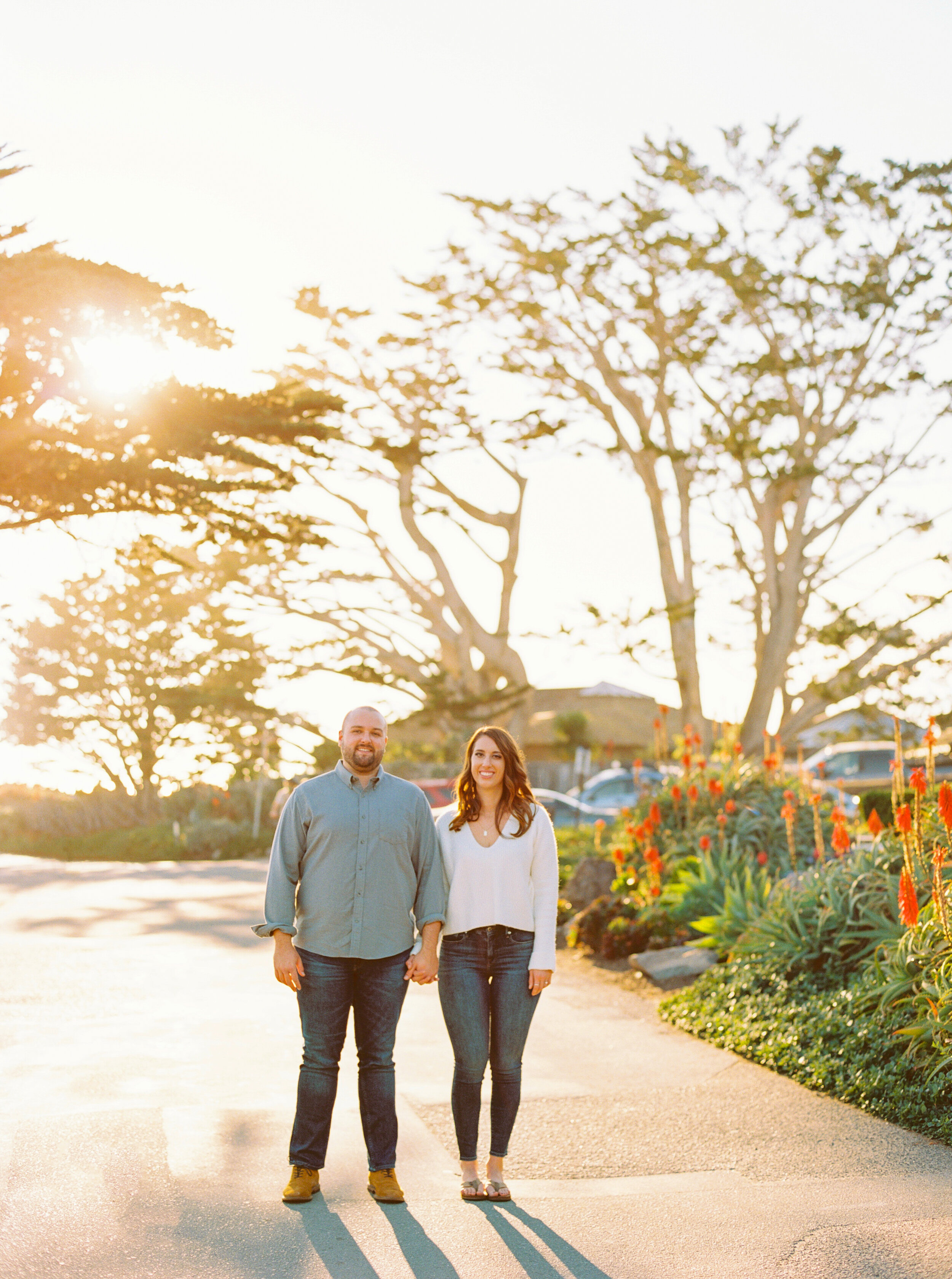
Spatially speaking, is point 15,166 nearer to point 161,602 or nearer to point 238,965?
point 238,965

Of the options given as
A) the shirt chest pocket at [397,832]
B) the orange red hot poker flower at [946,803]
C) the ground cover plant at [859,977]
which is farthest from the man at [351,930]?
the orange red hot poker flower at [946,803]

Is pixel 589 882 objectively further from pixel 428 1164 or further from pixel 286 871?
pixel 286 871

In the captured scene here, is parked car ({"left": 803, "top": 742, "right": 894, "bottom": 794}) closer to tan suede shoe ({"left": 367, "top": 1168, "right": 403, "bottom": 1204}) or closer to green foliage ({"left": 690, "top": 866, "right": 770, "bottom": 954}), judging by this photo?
green foliage ({"left": 690, "top": 866, "right": 770, "bottom": 954})

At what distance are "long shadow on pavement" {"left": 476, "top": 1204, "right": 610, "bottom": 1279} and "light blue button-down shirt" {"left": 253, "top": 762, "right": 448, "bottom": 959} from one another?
101 centimetres

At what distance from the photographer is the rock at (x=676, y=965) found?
10.3 m

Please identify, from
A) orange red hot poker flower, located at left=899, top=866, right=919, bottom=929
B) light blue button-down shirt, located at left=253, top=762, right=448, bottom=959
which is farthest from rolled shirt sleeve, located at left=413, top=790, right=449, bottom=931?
orange red hot poker flower, located at left=899, top=866, right=919, bottom=929

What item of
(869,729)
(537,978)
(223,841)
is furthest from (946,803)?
(223,841)

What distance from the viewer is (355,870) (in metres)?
4.96

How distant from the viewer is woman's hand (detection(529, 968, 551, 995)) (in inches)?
200

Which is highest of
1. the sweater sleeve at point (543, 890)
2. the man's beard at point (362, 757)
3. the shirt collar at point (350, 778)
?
the man's beard at point (362, 757)

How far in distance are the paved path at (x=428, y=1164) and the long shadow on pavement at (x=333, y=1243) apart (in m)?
0.01

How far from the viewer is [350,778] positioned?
16.7 feet

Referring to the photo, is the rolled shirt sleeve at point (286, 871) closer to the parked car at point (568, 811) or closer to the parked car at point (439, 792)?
the parked car at point (439, 792)

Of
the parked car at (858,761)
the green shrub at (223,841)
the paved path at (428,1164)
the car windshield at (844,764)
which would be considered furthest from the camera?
the car windshield at (844,764)
